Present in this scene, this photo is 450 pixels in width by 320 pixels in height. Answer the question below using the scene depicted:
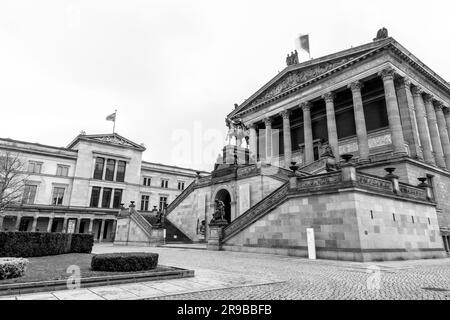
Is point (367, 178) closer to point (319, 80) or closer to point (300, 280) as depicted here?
point (300, 280)

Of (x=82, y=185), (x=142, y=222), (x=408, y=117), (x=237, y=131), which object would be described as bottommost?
(x=142, y=222)

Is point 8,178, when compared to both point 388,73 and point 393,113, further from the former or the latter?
point 388,73

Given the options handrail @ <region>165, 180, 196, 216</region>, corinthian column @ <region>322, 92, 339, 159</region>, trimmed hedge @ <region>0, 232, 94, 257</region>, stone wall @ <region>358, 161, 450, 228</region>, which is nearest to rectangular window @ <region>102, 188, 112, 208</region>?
handrail @ <region>165, 180, 196, 216</region>

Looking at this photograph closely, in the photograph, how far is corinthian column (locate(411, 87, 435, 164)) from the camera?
30458mm

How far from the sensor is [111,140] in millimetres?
59062

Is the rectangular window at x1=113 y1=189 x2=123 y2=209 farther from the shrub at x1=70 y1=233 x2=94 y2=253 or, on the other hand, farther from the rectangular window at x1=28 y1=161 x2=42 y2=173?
the shrub at x1=70 y1=233 x2=94 y2=253

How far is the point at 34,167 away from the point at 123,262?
51.2 m

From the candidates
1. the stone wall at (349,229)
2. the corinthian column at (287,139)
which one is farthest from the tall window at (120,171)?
the stone wall at (349,229)

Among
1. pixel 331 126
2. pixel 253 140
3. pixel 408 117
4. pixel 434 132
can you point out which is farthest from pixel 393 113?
pixel 253 140

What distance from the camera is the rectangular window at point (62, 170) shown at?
52.8 meters

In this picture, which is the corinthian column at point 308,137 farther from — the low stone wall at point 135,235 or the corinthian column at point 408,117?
the low stone wall at point 135,235

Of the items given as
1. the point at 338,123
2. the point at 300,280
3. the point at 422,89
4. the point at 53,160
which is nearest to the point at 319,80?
the point at 338,123

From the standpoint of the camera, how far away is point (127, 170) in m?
59.9
